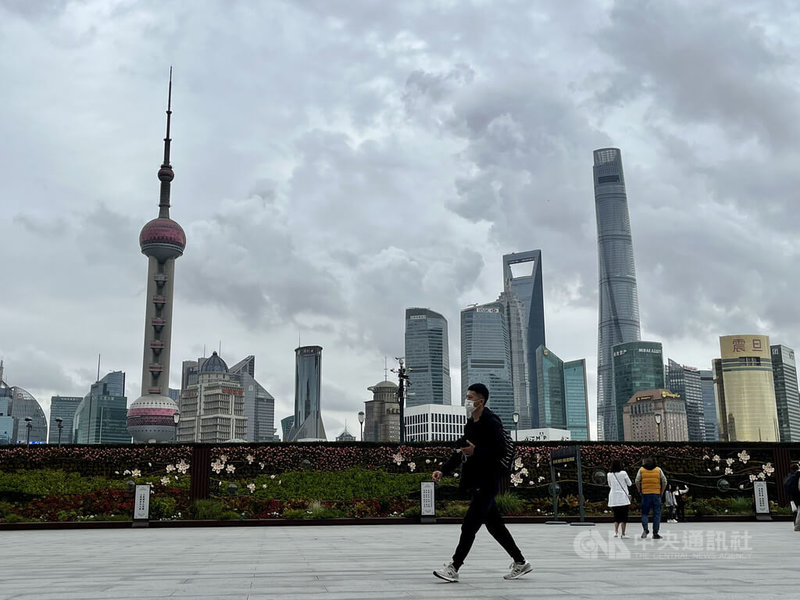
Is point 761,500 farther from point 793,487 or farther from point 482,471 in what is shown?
point 482,471

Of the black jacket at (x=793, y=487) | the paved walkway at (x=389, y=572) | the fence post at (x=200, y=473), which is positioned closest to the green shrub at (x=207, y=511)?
the fence post at (x=200, y=473)

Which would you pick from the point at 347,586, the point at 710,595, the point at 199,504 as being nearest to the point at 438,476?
the point at 347,586

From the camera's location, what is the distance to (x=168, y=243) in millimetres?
160375

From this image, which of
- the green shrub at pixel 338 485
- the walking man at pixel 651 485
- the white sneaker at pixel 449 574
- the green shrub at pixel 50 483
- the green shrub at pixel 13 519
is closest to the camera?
the white sneaker at pixel 449 574

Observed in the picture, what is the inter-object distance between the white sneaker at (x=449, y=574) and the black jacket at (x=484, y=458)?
Result: 2.71 feet

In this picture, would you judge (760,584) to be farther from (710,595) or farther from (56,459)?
(56,459)

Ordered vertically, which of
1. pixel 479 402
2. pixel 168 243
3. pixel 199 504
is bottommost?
pixel 199 504

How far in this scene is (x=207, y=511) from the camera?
2327 centimetres

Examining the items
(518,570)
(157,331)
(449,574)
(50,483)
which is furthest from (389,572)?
(157,331)

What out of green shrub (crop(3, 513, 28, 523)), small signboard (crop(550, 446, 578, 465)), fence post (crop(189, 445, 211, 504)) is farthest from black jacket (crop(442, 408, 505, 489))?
fence post (crop(189, 445, 211, 504))

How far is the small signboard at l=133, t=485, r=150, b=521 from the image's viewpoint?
22.5 m

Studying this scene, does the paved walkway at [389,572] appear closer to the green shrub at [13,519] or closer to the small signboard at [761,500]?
the green shrub at [13,519]

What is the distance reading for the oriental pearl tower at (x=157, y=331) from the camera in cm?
15438

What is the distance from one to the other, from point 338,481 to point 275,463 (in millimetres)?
2502
